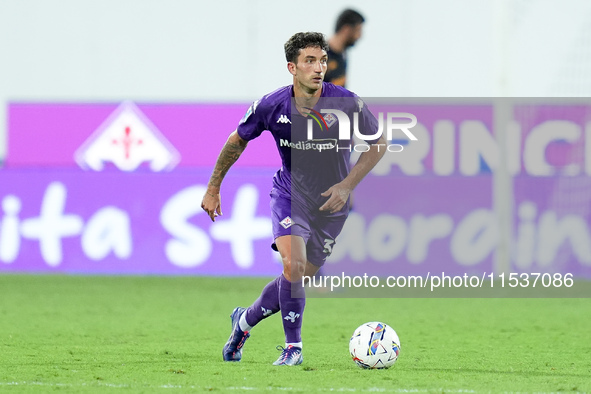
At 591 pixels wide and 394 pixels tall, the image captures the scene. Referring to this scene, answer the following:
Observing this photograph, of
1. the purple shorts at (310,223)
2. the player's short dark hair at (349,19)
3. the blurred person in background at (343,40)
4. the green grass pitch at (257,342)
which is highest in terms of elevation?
the player's short dark hair at (349,19)

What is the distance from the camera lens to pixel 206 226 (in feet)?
47.3

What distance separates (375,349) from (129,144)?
11.1 meters

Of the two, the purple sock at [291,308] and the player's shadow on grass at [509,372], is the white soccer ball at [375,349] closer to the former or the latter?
the player's shadow on grass at [509,372]

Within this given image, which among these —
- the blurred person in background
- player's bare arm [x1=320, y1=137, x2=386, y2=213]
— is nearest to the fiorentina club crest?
the blurred person in background

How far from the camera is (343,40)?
11023 mm

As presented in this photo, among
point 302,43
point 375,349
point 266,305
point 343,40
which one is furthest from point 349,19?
point 375,349

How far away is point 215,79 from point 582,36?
248 inches

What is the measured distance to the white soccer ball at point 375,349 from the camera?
6273mm

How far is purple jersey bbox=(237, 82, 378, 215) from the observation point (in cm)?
658

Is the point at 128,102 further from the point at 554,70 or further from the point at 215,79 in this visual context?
the point at 554,70

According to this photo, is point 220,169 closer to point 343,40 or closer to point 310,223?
point 310,223

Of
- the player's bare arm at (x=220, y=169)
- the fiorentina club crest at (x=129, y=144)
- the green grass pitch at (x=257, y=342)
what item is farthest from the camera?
the fiorentina club crest at (x=129, y=144)

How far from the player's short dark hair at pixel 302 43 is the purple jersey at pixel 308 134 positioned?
0.74 feet

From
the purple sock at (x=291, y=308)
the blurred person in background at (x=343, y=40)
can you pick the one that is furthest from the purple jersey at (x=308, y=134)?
the blurred person in background at (x=343, y=40)
